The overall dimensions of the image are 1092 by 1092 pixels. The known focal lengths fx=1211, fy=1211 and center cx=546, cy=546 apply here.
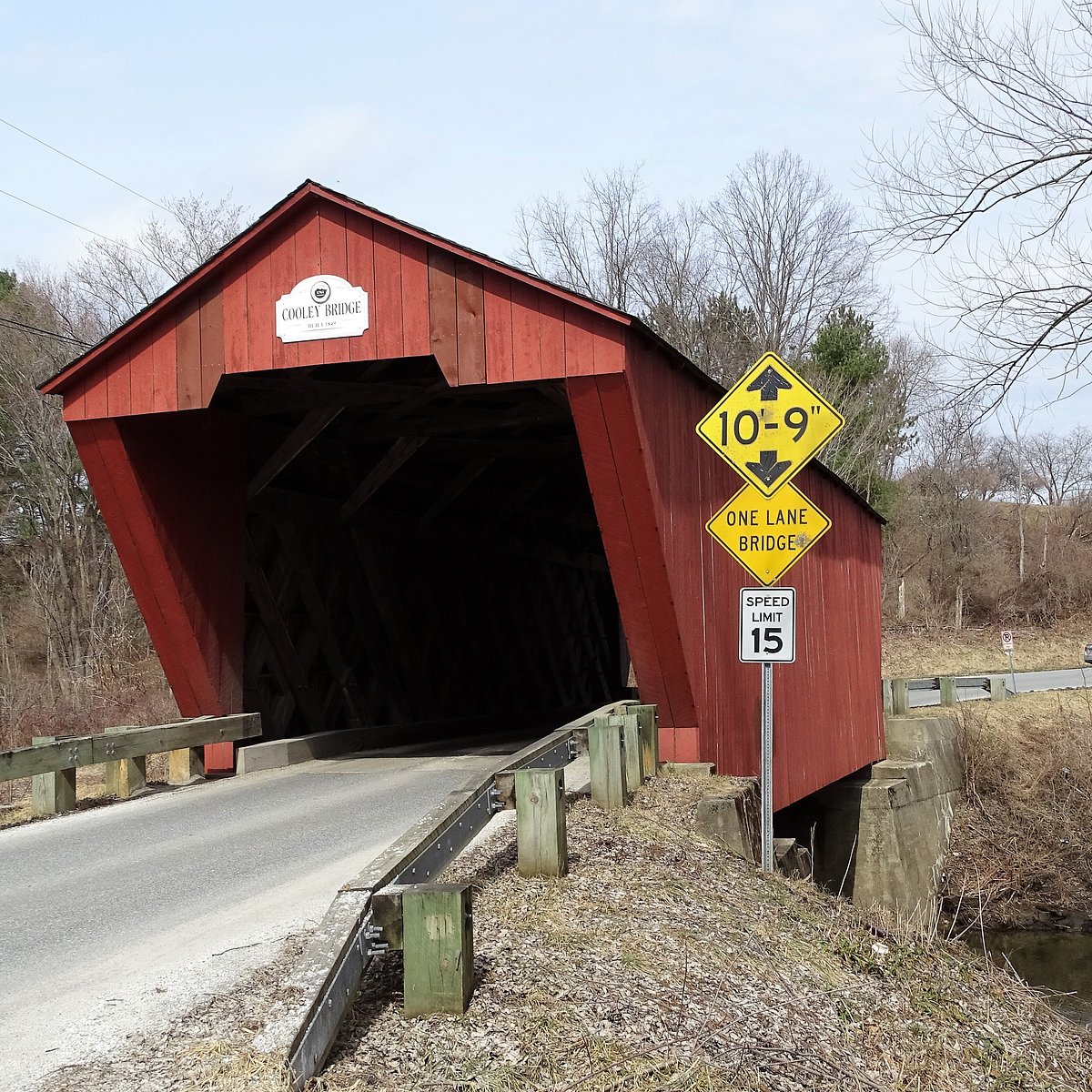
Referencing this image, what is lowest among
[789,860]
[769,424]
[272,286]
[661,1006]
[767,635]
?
[789,860]

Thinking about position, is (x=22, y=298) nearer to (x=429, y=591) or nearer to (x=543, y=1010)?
(x=429, y=591)

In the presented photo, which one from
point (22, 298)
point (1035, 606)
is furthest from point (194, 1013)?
point (1035, 606)

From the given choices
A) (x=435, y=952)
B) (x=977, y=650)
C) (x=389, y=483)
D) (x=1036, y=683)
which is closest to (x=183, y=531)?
(x=389, y=483)

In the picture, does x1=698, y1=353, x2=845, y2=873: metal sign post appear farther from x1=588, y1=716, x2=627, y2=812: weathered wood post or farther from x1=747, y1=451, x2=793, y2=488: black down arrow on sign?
x1=588, y1=716, x2=627, y2=812: weathered wood post

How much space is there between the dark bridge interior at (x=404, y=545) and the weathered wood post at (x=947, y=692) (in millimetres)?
8417

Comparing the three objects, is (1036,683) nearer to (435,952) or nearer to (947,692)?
(947,692)

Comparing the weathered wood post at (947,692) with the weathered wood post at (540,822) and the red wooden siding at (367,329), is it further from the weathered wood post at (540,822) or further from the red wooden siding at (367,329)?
the weathered wood post at (540,822)

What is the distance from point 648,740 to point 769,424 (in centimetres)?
280

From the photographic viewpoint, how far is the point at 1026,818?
1923cm

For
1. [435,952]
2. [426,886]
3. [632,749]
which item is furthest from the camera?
[632,749]

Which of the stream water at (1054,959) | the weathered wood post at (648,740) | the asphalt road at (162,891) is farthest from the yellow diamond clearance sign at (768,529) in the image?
the stream water at (1054,959)

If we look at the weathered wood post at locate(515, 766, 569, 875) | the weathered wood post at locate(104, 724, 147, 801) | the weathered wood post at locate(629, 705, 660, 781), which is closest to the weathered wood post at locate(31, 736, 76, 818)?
the weathered wood post at locate(104, 724, 147, 801)

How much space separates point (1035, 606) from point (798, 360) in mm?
11978

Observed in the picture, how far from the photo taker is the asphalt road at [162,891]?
424 centimetres
